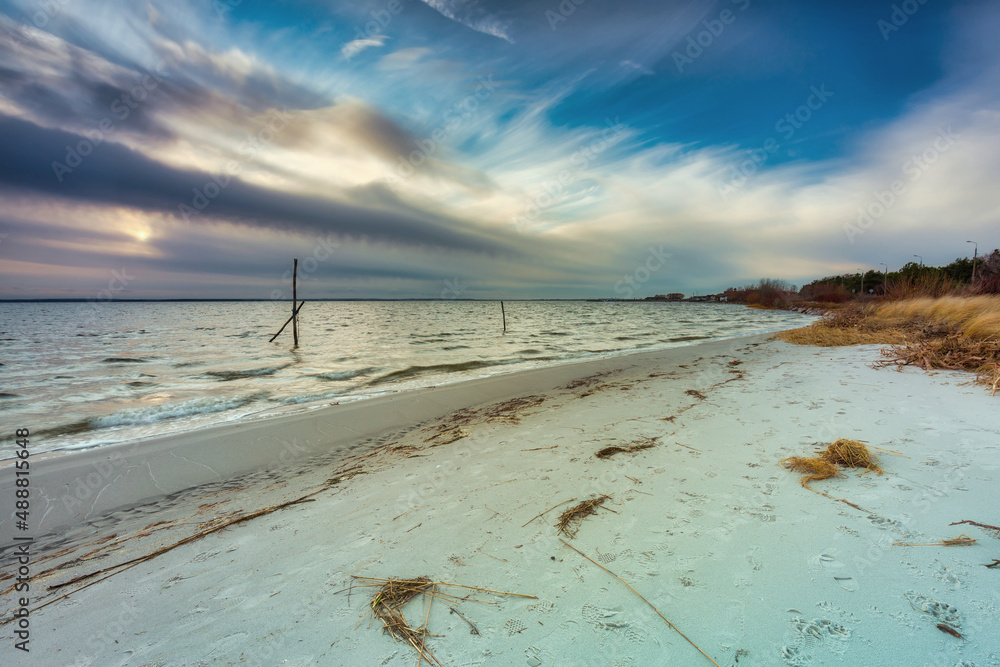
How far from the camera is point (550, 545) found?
242cm

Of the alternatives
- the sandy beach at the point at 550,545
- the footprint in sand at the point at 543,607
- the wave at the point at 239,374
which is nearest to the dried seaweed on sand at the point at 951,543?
the sandy beach at the point at 550,545

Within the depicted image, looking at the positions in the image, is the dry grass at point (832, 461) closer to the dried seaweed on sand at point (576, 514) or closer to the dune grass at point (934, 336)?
the dried seaweed on sand at point (576, 514)

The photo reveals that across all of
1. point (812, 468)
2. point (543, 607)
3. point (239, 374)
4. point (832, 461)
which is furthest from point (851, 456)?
point (239, 374)

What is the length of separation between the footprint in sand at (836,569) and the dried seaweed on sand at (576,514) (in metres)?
1.28

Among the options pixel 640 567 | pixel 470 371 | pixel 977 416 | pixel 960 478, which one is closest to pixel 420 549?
pixel 640 567

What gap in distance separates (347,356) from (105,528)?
456 inches

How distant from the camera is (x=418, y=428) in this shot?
20.0 feet

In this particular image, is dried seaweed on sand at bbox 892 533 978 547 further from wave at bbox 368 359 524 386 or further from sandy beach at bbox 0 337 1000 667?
wave at bbox 368 359 524 386

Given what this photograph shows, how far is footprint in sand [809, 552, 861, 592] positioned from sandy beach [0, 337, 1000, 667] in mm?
10

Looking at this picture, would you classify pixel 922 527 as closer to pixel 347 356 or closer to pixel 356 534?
pixel 356 534

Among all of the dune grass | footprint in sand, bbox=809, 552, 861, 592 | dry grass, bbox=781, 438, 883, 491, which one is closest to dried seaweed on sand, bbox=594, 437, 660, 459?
dry grass, bbox=781, 438, 883, 491

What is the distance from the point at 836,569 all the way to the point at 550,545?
153 cm

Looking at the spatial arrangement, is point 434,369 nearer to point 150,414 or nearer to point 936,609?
point 150,414

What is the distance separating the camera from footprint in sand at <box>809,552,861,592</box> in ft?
6.09
